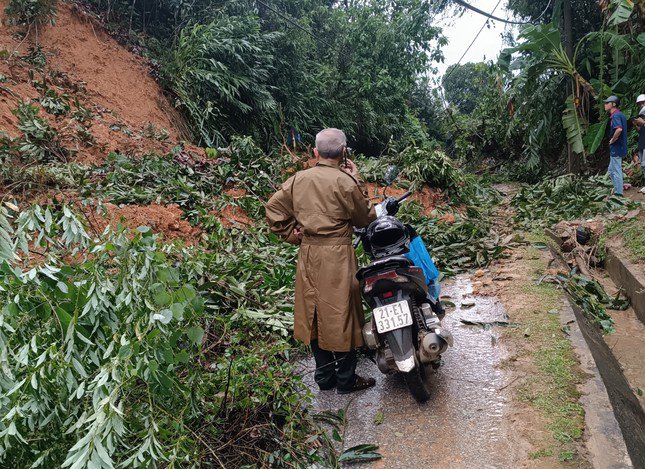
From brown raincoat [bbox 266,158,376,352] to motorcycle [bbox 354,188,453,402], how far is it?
14 cm

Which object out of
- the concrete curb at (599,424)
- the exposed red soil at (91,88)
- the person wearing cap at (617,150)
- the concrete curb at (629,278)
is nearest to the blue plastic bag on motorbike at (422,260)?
the concrete curb at (599,424)

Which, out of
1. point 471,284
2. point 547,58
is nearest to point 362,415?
point 471,284

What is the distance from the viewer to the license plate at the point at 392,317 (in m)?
3.30

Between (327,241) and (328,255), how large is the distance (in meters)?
0.10

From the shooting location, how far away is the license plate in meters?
3.30

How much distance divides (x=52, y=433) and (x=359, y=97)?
55.1 ft

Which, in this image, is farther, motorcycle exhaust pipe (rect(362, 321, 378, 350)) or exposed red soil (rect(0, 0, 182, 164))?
exposed red soil (rect(0, 0, 182, 164))

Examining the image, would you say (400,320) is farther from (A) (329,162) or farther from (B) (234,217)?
(B) (234,217)

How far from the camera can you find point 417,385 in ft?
11.0

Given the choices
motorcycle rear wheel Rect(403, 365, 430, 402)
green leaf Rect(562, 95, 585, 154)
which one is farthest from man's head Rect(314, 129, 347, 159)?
green leaf Rect(562, 95, 585, 154)

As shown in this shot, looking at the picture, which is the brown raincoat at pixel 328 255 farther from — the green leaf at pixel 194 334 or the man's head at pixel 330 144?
the green leaf at pixel 194 334

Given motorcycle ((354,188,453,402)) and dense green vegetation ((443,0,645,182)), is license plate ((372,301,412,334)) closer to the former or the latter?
motorcycle ((354,188,453,402))

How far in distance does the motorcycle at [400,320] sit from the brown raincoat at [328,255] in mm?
135

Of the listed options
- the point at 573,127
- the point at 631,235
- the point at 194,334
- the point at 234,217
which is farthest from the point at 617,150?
the point at 194,334
